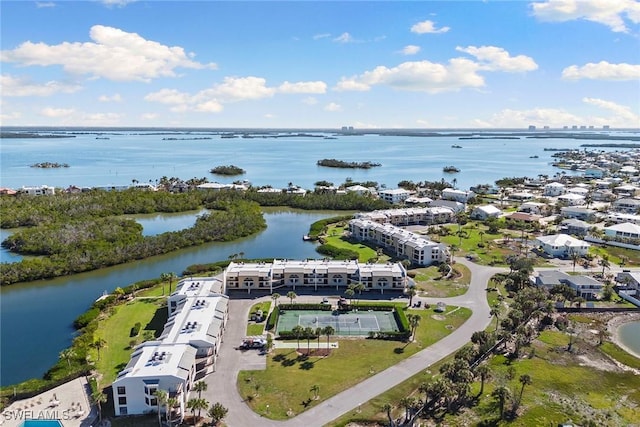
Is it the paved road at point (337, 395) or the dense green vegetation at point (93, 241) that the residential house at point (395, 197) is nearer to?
the dense green vegetation at point (93, 241)

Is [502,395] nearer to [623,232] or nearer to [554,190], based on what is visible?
[623,232]

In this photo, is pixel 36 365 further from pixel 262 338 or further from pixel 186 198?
pixel 186 198

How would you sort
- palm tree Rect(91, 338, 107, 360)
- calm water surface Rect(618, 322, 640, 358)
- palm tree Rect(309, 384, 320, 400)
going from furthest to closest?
calm water surface Rect(618, 322, 640, 358)
palm tree Rect(91, 338, 107, 360)
palm tree Rect(309, 384, 320, 400)

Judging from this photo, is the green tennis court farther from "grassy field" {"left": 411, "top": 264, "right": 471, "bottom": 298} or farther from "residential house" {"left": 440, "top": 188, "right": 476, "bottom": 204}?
"residential house" {"left": 440, "top": 188, "right": 476, "bottom": 204}

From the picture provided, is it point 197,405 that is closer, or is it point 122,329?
point 197,405

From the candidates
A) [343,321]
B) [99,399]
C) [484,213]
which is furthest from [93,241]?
[484,213]

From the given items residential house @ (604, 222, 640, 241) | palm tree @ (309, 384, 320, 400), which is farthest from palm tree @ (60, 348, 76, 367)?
residential house @ (604, 222, 640, 241)

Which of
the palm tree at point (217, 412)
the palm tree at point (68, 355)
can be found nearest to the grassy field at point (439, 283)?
the palm tree at point (217, 412)
